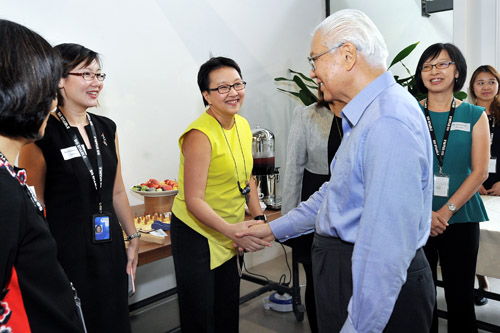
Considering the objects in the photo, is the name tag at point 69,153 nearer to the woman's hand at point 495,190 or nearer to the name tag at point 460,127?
the name tag at point 460,127

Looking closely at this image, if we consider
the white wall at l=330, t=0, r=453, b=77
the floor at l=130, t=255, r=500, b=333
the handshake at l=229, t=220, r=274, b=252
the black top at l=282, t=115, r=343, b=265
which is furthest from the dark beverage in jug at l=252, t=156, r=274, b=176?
the white wall at l=330, t=0, r=453, b=77

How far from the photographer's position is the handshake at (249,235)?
6.36ft

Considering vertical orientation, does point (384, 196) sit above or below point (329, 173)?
above

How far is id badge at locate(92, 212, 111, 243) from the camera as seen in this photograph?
1.66 metres

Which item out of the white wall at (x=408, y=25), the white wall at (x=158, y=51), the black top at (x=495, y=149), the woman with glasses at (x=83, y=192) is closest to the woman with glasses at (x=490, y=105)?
the black top at (x=495, y=149)

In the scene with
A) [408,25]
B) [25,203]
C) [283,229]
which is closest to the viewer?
[25,203]

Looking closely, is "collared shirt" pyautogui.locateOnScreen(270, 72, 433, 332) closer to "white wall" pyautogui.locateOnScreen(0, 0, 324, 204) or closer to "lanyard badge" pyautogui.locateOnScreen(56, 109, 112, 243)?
"lanyard badge" pyautogui.locateOnScreen(56, 109, 112, 243)

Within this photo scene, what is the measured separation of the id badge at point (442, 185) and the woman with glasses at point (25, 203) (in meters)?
1.87

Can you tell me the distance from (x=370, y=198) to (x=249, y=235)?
0.99 metres

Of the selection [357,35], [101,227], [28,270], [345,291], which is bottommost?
[345,291]

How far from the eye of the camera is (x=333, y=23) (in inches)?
47.6

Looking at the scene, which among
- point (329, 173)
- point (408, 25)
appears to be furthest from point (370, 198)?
point (408, 25)

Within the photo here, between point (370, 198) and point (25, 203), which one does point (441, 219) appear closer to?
point (370, 198)

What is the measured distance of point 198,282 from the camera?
196cm
